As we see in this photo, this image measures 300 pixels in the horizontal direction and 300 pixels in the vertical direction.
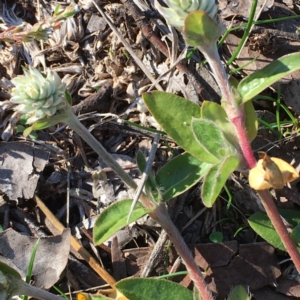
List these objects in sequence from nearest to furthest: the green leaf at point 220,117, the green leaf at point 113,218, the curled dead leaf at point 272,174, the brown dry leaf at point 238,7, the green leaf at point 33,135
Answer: the curled dead leaf at point 272,174 < the green leaf at point 220,117 < the green leaf at point 113,218 < the brown dry leaf at point 238,7 < the green leaf at point 33,135

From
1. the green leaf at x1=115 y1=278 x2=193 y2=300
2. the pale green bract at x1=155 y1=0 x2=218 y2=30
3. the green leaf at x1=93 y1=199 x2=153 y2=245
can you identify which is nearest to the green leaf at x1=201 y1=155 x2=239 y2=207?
the green leaf at x1=93 y1=199 x2=153 y2=245

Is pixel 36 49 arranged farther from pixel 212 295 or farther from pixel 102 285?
pixel 212 295

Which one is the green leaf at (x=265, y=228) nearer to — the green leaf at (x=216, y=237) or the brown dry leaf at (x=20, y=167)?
the green leaf at (x=216, y=237)

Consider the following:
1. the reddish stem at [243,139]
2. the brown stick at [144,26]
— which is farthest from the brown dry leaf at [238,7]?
the reddish stem at [243,139]

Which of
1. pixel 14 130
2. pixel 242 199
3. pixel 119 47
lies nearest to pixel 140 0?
pixel 119 47

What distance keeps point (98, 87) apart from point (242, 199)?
1198 mm

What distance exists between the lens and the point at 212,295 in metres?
2.96

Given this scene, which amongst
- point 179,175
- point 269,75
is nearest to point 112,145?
point 179,175

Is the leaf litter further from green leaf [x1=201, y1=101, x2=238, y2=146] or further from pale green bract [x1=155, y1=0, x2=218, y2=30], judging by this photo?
pale green bract [x1=155, y1=0, x2=218, y2=30]

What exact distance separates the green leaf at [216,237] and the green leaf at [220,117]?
956 mm

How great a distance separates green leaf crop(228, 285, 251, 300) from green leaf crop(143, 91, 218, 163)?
804 millimetres

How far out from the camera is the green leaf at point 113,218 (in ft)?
8.89

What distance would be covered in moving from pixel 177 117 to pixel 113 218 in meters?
0.66

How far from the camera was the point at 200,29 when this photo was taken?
213 centimetres
